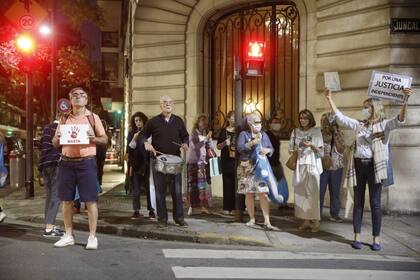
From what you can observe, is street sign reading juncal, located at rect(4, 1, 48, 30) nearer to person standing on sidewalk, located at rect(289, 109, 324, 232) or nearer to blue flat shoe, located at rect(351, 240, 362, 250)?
person standing on sidewalk, located at rect(289, 109, 324, 232)

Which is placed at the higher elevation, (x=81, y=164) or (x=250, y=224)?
(x=81, y=164)

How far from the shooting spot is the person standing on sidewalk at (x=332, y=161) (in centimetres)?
968

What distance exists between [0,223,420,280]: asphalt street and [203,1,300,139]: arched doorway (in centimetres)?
594

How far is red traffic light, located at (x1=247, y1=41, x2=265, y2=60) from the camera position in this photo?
939 cm

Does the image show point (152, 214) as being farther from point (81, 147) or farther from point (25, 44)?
point (25, 44)

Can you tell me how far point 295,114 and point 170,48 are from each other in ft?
12.3

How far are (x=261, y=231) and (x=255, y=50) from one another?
2869mm

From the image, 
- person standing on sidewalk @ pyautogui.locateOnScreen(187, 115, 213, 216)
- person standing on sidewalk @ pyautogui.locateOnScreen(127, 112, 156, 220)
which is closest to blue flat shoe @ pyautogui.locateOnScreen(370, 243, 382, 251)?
person standing on sidewalk @ pyautogui.locateOnScreen(187, 115, 213, 216)

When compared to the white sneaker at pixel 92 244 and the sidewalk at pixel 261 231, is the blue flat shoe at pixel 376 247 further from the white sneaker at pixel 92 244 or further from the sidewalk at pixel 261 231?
the white sneaker at pixel 92 244

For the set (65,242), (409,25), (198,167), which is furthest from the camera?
(409,25)

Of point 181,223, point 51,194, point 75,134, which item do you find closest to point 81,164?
point 75,134

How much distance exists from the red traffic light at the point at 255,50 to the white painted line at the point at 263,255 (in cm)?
330

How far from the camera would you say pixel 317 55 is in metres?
12.1

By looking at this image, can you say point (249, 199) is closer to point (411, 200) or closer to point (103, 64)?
point (411, 200)
